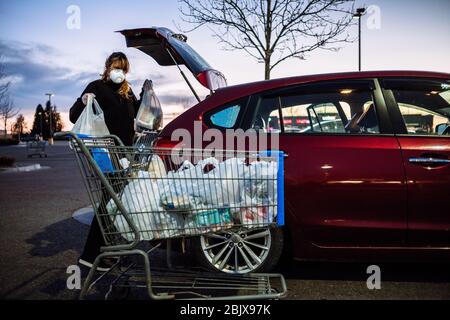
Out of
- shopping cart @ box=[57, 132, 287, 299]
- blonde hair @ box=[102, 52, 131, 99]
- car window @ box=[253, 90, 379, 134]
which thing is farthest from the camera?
blonde hair @ box=[102, 52, 131, 99]

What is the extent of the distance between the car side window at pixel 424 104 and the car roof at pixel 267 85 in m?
0.08

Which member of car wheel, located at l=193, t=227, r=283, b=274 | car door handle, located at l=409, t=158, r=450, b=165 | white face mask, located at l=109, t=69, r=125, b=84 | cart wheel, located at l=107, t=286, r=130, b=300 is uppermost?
white face mask, located at l=109, t=69, r=125, b=84

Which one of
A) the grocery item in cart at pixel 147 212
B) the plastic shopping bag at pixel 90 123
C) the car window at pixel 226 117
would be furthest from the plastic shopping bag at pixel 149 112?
the grocery item in cart at pixel 147 212

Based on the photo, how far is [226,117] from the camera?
3432mm

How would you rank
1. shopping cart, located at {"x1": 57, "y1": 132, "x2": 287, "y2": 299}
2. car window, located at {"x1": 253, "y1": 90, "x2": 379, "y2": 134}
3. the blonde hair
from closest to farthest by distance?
shopping cart, located at {"x1": 57, "y1": 132, "x2": 287, "y2": 299}, car window, located at {"x1": 253, "y1": 90, "x2": 379, "y2": 134}, the blonde hair

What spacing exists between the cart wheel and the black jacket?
1467 mm

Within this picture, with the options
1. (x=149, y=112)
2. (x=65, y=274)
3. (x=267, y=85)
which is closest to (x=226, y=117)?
(x=267, y=85)

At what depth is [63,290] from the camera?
3.25 m

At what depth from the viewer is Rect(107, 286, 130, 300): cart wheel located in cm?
298

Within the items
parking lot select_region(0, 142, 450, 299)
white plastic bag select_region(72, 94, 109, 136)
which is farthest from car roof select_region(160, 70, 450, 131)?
parking lot select_region(0, 142, 450, 299)

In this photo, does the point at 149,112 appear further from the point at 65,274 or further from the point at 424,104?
the point at 424,104

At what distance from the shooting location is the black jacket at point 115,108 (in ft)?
12.4

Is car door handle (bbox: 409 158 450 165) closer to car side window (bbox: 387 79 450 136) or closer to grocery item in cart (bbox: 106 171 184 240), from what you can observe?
car side window (bbox: 387 79 450 136)

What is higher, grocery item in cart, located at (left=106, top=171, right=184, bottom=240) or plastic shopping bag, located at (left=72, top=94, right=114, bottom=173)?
plastic shopping bag, located at (left=72, top=94, right=114, bottom=173)
